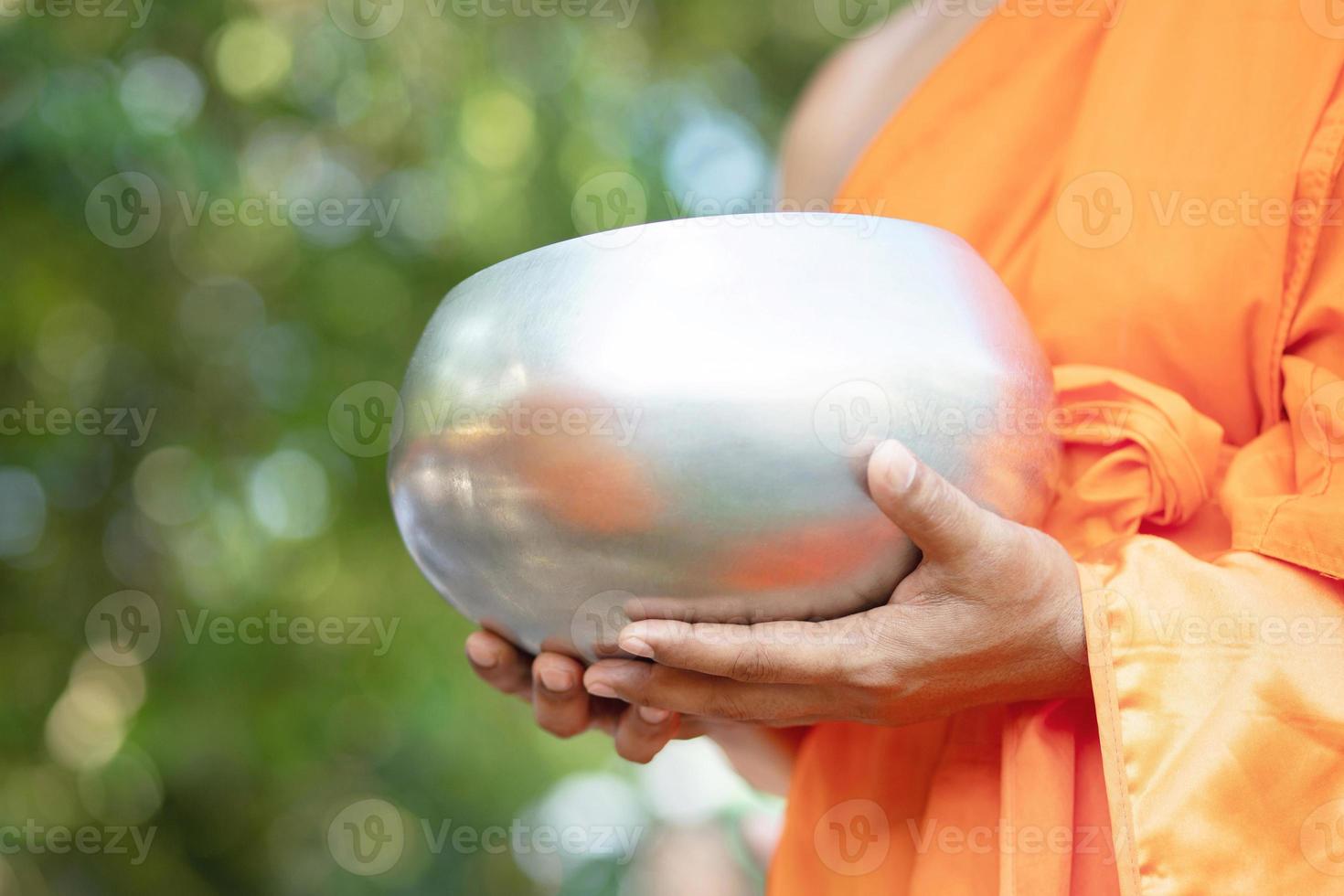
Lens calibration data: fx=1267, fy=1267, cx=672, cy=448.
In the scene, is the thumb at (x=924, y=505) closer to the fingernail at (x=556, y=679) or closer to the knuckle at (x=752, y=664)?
the knuckle at (x=752, y=664)

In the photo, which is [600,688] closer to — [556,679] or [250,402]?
[556,679]

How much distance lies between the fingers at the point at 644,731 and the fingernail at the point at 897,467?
27cm

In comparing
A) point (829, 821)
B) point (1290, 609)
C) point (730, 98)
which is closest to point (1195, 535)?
point (1290, 609)

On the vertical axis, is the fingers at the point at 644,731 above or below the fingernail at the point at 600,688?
below

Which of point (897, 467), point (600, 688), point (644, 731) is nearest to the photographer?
point (897, 467)

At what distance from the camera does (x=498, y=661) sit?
764 millimetres

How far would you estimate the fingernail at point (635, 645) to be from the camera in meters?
0.59

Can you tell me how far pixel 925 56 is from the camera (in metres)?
0.98

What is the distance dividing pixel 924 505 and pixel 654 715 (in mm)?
274

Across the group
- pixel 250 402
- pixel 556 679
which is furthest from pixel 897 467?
pixel 250 402

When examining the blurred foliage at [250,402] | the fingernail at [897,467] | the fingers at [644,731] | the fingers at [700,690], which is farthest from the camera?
the blurred foliage at [250,402]

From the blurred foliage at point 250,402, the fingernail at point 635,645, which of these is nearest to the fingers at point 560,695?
the fingernail at point 635,645

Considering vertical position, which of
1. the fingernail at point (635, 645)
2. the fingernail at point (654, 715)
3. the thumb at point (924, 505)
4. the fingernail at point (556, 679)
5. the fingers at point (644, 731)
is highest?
the thumb at point (924, 505)

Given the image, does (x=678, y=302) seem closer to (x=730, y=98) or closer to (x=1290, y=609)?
(x=1290, y=609)
